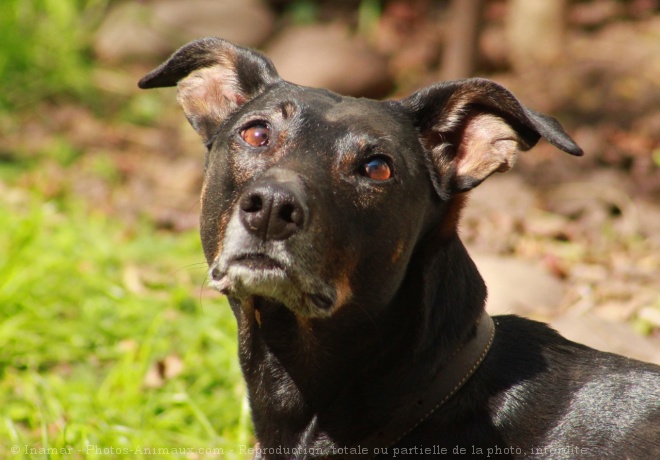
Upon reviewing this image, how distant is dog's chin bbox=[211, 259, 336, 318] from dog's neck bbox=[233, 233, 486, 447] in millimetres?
165

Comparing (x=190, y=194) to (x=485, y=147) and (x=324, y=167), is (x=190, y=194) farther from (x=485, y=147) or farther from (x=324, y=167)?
(x=324, y=167)

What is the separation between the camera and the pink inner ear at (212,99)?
362 cm

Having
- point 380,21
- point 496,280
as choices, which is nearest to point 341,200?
point 496,280

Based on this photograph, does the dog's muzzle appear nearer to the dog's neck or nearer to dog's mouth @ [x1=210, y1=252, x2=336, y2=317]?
dog's mouth @ [x1=210, y1=252, x2=336, y2=317]

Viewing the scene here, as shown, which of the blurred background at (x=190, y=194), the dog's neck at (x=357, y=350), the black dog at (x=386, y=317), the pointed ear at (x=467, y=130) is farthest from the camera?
the blurred background at (x=190, y=194)

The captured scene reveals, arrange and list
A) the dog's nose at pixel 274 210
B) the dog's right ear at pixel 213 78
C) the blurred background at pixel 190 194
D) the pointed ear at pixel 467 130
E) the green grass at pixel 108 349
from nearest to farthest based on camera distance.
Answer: the dog's nose at pixel 274 210 < the pointed ear at pixel 467 130 < the dog's right ear at pixel 213 78 < the green grass at pixel 108 349 < the blurred background at pixel 190 194

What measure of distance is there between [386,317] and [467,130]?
33.4 inches

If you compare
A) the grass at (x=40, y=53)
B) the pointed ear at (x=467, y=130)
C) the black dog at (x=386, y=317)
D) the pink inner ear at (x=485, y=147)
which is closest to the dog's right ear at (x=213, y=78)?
the black dog at (x=386, y=317)

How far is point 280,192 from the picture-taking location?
8.88ft

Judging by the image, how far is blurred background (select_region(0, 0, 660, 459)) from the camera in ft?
14.8

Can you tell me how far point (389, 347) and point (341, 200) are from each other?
1.83 ft

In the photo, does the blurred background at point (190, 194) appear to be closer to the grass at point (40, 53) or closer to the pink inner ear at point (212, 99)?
the grass at point (40, 53)

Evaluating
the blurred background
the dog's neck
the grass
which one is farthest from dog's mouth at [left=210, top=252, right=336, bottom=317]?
the grass

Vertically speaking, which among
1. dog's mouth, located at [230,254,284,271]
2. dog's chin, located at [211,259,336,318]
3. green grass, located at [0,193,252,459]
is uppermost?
dog's mouth, located at [230,254,284,271]
